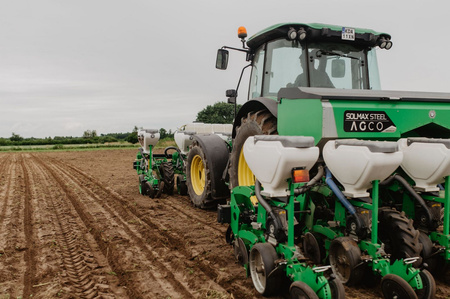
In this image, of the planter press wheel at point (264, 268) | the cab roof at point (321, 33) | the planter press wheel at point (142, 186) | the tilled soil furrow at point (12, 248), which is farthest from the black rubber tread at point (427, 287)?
the planter press wheel at point (142, 186)

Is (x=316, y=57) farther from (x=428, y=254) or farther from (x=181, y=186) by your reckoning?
(x=181, y=186)

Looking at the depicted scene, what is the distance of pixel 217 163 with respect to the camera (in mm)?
6312

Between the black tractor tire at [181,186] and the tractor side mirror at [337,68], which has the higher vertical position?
the tractor side mirror at [337,68]

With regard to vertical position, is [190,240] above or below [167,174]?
below

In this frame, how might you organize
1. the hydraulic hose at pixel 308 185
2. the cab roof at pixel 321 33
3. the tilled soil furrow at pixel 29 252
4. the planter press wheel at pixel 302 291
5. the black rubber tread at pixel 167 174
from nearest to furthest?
1. the planter press wheel at pixel 302 291
2. the hydraulic hose at pixel 308 185
3. the tilled soil furrow at pixel 29 252
4. the cab roof at pixel 321 33
5. the black rubber tread at pixel 167 174

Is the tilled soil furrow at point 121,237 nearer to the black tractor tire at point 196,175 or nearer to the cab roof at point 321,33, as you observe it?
the black tractor tire at point 196,175

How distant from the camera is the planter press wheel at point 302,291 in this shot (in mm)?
2674

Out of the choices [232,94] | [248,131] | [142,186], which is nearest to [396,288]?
[248,131]

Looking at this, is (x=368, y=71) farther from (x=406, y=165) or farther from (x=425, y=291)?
(x=425, y=291)

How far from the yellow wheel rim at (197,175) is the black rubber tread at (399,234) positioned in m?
4.18

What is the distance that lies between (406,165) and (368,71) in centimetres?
222

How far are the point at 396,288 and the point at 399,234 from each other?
65 cm

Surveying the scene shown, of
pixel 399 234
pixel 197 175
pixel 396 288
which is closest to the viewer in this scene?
pixel 396 288

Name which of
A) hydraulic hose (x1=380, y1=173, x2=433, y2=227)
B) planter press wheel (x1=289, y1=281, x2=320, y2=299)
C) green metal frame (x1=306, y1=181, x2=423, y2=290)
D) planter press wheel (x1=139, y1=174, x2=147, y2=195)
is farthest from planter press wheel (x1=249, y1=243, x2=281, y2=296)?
planter press wheel (x1=139, y1=174, x2=147, y2=195)
